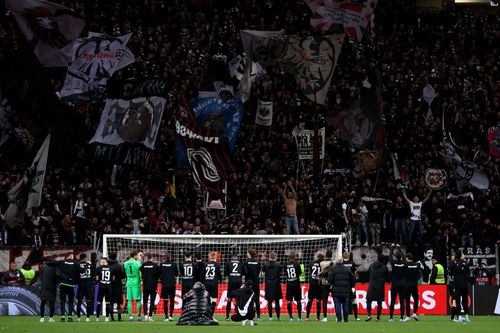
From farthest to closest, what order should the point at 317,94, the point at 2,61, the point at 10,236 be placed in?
the point at 2,61
the point at 317,94
the point at 10,236

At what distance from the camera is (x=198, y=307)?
104ft

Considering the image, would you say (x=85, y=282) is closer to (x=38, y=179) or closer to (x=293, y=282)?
(x=38, y=179)

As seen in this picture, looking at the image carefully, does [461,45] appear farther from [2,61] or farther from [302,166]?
[2,61]

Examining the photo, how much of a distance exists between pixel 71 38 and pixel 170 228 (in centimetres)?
779

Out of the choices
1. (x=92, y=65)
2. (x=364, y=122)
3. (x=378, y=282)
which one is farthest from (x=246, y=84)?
(x=378, y=282)

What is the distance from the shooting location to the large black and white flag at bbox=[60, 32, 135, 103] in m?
42.5

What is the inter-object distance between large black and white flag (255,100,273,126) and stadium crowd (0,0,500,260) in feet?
2.23

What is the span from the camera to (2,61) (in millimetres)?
46500

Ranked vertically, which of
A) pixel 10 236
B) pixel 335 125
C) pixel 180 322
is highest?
pixel 335 125

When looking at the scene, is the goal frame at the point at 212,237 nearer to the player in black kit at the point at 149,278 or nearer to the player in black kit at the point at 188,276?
the player in black kit at the point at 149,278

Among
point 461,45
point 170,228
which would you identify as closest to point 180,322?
point 170,228

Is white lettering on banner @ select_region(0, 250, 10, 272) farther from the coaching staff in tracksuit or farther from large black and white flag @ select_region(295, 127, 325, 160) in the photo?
large black and white flag @ select_region(295, 127, 325, 160)

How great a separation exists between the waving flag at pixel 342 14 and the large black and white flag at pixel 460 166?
498 cm

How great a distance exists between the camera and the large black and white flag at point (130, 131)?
41844 mm
